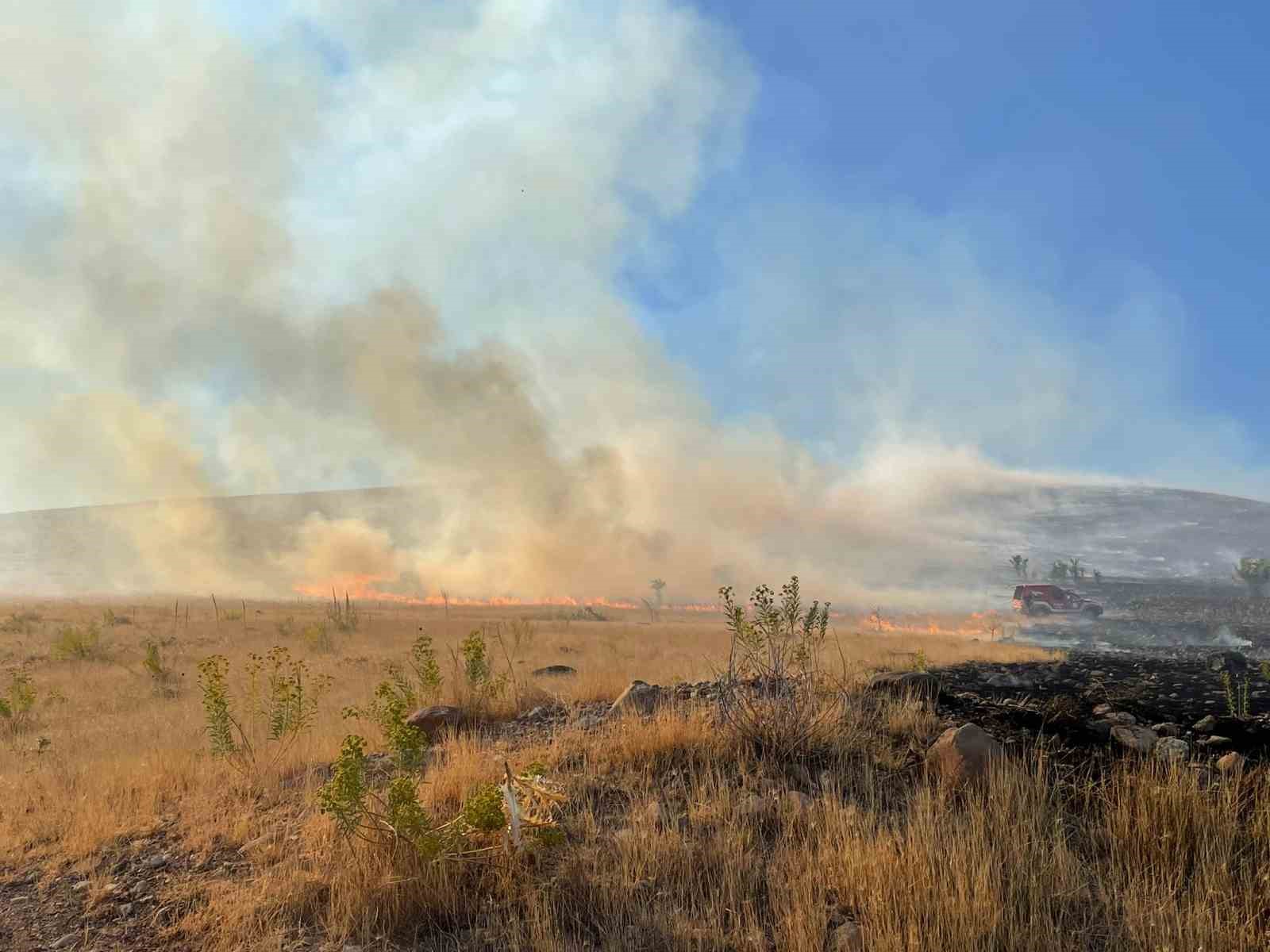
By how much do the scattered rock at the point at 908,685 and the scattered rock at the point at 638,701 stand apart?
205 cm

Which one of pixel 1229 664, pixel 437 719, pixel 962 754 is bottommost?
pixel 437 719

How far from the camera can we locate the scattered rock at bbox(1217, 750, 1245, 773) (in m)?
4.34

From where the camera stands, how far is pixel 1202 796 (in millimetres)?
3834

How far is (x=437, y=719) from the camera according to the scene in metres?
7.82

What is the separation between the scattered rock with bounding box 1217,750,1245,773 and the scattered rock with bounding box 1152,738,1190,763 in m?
0.18

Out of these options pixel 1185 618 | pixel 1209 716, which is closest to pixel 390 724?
pixel 1209 716

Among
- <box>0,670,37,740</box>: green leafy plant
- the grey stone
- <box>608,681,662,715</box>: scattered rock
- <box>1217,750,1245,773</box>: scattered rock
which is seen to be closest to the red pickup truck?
the grey stone

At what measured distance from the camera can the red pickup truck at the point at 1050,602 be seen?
34.7 meters

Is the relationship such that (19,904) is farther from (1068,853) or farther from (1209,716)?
(1209,716)

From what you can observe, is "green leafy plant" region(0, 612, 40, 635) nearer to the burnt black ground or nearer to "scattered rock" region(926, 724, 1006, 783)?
the burnt black ground

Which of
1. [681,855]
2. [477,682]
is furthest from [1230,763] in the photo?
[477,682]

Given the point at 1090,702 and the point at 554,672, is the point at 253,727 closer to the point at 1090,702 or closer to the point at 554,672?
the point at 554,672

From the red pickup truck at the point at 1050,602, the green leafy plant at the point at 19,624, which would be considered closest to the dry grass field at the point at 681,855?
the green leafy plant at the point at 19,624

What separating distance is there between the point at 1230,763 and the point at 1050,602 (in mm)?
36034
